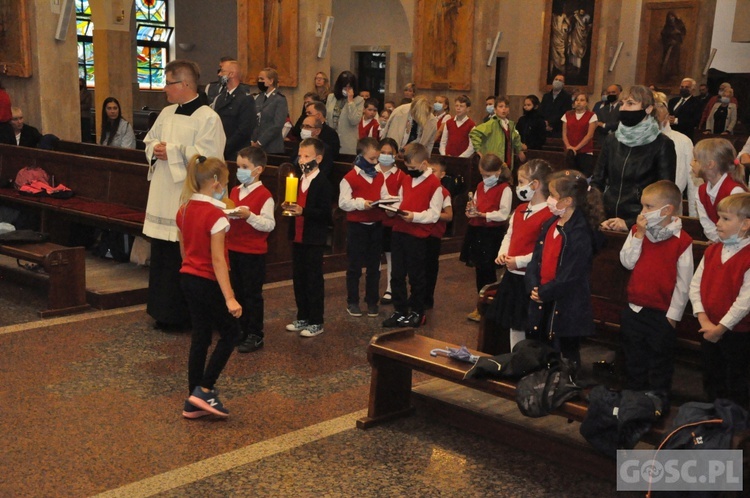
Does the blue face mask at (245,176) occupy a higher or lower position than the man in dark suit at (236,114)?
lower

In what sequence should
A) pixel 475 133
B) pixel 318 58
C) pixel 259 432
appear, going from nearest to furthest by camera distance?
1. pixel 259 432
2. pixel 475 133
3. pixel 318 58

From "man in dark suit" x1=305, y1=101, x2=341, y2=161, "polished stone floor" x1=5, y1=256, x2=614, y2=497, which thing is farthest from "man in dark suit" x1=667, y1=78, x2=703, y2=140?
"polished stone floor" x1=5, y1=256, x2=614, y2=497

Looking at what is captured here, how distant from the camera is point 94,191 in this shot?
848 cm

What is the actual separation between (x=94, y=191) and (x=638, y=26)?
1530cm

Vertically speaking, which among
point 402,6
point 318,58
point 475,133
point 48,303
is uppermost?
point 402,6

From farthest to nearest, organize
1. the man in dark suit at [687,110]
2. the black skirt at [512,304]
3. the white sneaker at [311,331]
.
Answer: the man in dark suit at [687,110] → the white sneaker at [311,331] → the black skirt at [512,304]

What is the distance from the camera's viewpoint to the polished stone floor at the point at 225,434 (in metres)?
3.95

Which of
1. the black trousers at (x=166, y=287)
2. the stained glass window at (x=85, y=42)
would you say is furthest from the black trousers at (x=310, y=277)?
the stained glass window at (x=85, y=42)

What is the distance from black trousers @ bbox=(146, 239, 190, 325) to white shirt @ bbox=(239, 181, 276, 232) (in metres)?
0.74

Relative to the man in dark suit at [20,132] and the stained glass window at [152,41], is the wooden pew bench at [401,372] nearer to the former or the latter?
the man in dark suit at [20,132]

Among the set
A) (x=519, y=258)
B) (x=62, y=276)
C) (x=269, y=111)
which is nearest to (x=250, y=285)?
(x=62, y=276)

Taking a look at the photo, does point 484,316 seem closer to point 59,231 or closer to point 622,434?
point 622,434

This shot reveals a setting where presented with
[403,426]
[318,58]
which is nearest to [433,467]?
[403,426]

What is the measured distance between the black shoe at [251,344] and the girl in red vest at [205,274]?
122cm
